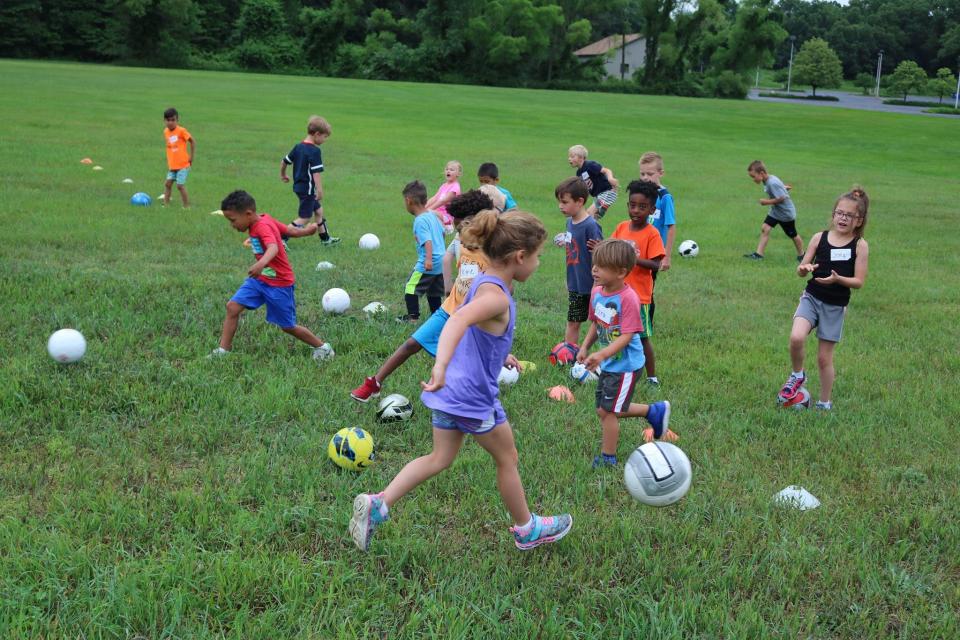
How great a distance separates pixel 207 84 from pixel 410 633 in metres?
43.9

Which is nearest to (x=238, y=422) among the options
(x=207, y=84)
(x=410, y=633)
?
(x=410, y=633)

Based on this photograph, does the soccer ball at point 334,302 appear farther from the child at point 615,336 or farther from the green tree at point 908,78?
the green tree at point 908,78

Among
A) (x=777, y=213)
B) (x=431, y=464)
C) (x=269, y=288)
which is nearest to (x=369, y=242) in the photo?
(x=269, y=288)

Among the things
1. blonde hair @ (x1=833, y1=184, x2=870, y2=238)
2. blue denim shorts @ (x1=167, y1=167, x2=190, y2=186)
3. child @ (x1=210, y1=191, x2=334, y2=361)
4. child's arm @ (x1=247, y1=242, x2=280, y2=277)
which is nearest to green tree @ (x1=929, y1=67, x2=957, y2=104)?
blue denim shorts @ (x1=167, y1=167, x2=190, y2=186)

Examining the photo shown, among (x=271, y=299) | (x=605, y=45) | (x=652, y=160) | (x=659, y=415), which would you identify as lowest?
(x=659, y=415)

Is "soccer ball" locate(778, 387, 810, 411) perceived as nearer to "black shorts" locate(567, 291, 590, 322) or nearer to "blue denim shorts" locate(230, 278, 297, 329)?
"black shorts" locate(567, 291, 590, 322)

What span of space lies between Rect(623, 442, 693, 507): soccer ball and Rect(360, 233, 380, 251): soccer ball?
7.55 metres

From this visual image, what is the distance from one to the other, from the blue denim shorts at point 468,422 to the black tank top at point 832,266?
326cm

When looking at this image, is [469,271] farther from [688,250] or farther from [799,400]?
[688,250]

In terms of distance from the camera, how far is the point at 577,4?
7775 cm

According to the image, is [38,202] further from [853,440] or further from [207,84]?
[207,84]

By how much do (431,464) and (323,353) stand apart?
300cm

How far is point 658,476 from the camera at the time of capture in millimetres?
4066

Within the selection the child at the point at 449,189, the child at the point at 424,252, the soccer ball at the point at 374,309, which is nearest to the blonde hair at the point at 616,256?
the child at the point at 424,252
